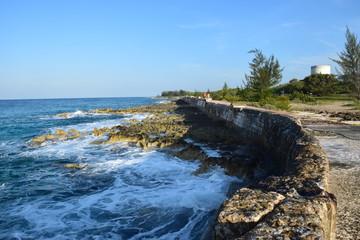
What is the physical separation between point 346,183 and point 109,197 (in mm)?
4896

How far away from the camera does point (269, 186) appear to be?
3.12 m

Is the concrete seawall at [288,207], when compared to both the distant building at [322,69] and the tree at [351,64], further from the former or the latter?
the distant building at [322,69]

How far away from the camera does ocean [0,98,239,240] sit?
457cm

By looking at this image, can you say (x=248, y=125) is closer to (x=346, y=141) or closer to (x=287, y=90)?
(x=346, y=141)

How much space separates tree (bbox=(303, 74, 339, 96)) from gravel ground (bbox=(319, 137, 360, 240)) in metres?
29.2


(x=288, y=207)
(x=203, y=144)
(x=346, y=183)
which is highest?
(x=288, y=207)

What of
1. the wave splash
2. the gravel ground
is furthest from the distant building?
the wave splash

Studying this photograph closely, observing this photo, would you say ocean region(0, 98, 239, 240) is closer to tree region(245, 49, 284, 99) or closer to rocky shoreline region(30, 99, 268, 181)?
rocky shoreline region(30, 99, 268, 181)

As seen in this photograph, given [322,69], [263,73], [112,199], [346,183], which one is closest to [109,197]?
[112,199]

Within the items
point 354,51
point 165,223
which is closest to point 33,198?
point 165,223

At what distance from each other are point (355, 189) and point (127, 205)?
14.1 feet

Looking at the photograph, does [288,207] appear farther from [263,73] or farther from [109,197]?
[263,73]

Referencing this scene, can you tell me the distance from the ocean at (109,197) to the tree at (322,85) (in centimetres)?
2998

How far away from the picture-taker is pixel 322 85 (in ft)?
108
